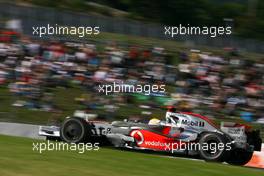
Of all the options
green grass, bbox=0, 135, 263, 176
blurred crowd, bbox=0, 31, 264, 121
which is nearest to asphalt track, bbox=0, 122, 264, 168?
blurred crowd, bbox=0, 31, 264, 121

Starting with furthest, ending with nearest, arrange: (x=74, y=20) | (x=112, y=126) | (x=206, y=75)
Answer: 1. (x=74, y=20)
2. (x=206, y=75)
3. (x=112, y=126)

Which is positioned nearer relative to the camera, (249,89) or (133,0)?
(249,89)

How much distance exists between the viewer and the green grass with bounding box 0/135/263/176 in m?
7.50

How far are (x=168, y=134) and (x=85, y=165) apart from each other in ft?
15.5

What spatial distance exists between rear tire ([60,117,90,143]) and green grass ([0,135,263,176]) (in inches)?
90.3

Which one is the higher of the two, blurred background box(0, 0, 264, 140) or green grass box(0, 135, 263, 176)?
blurred background box(0, 0, 264, 140)

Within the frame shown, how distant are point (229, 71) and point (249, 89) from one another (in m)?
A: 1.20

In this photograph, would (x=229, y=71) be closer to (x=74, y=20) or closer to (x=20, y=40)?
(x=20, y=40)

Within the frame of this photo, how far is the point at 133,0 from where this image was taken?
5503cm

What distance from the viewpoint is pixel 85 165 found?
27.0ft

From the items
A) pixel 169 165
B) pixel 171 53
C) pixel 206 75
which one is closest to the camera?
pixel 169 165

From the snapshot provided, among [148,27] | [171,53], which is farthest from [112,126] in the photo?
[148,27]

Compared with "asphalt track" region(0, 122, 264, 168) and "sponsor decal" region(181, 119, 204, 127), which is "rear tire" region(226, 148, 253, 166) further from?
"asphalt track" region(0, 122, 264, 168)

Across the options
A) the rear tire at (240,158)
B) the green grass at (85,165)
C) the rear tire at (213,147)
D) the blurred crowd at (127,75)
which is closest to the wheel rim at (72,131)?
the green grass at (85,165)
